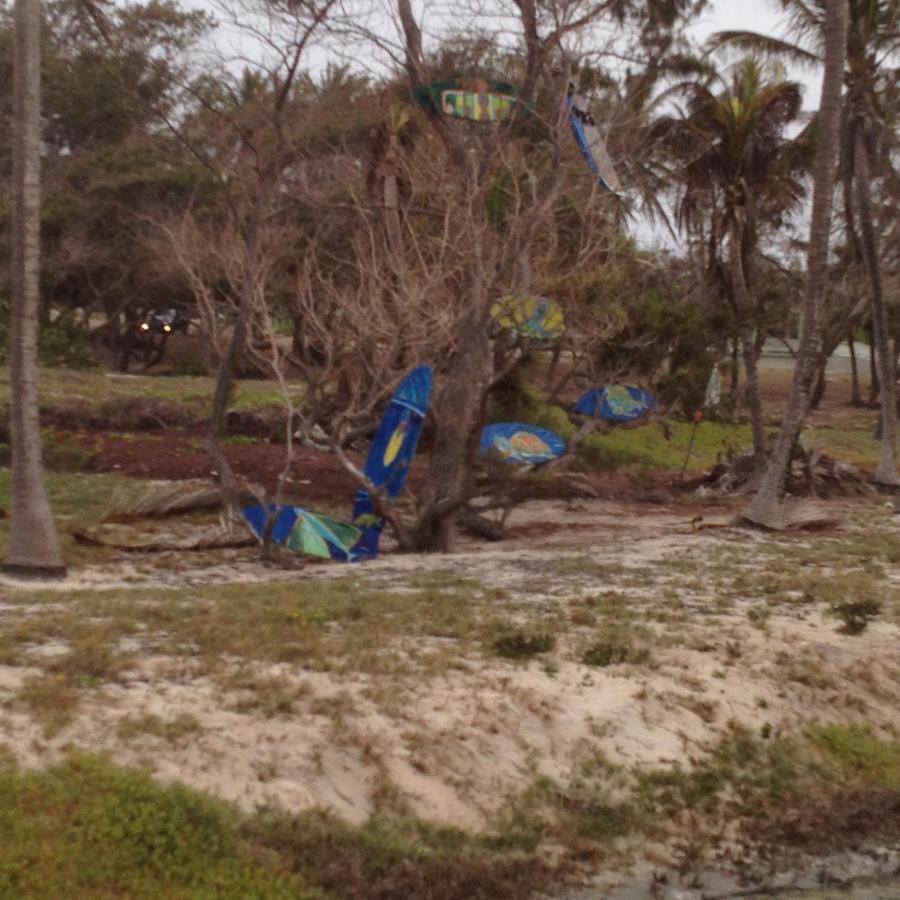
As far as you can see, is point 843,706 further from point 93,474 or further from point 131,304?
point 131,304

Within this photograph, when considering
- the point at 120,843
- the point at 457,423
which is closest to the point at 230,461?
the point at 457,423

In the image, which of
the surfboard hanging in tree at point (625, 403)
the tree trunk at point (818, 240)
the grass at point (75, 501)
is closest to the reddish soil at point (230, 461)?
the grass at point (75, 501)

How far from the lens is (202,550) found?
15.0m

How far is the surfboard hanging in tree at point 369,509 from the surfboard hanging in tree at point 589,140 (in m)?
3.65

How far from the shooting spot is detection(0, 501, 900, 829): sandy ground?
7520mm

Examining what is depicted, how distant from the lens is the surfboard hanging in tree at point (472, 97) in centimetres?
1672

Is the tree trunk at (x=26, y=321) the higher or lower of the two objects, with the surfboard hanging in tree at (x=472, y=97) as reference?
lower

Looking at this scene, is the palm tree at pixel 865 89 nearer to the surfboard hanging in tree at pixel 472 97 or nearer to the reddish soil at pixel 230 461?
the surfboard hanging in tree at pixel 472 97

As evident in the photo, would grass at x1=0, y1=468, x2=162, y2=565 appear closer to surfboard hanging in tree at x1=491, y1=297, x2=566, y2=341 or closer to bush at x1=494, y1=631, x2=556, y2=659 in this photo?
surfboard hanging in tree at x1=491, y1=297, x2=566, y2=341

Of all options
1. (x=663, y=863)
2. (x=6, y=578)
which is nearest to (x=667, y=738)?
(x=663, y=863)

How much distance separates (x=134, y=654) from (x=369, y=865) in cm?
262

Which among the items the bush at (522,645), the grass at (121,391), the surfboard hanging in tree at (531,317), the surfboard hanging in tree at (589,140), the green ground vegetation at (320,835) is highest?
the surfboard hanging in tree at (589,140)

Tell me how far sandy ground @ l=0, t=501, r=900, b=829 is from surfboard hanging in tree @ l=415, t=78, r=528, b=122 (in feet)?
21.8

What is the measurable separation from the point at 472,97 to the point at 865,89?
25.2 feet
